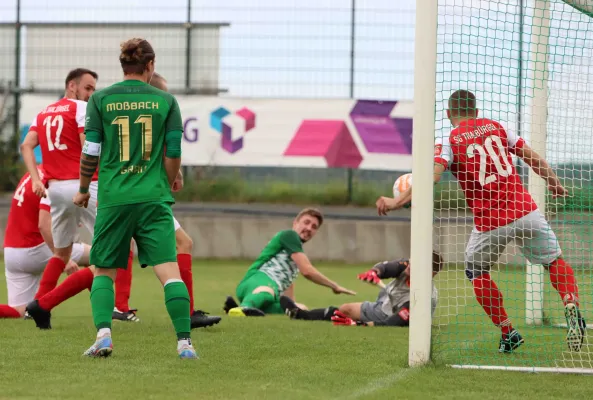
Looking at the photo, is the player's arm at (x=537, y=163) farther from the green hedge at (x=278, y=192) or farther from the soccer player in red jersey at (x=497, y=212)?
the green hedge at (x=278, y=192)

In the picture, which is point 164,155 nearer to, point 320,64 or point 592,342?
point 592,342

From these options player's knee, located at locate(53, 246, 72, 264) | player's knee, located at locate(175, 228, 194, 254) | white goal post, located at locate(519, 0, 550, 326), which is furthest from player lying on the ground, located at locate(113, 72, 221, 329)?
white goal post, located at locate(519, 0, 550, 326)

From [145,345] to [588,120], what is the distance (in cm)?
362

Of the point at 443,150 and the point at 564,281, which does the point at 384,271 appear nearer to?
the point at 564,281

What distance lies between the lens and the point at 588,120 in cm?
769

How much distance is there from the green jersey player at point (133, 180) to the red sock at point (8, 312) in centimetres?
275

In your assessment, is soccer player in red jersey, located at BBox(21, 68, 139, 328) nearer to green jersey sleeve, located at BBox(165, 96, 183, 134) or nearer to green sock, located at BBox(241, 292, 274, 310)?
green sock, located at BBox(241, 292, 274, 310)

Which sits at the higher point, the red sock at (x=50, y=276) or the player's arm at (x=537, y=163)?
the player's arm at (x=537, y=163)

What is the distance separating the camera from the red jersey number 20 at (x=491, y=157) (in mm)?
6969

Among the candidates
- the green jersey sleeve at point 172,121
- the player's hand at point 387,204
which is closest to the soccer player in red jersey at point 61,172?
the green jersey sleeve at point 172,121

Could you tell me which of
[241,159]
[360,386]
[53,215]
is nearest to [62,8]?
[241,159]

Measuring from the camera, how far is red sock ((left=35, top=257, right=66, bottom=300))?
325 inches

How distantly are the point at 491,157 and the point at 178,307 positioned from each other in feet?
7.79

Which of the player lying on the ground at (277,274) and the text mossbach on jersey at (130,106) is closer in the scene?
the text mossbach on jersey at (130,106)
